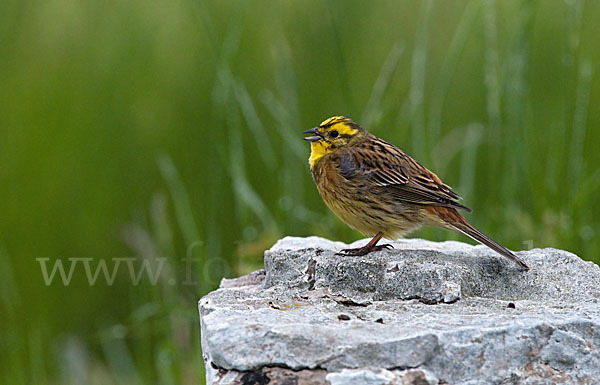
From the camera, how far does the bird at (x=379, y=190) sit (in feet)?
11.8

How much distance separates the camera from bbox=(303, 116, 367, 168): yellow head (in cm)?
388

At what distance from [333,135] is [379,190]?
1.16ft

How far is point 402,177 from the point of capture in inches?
145

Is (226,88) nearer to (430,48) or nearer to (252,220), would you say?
(252,220)

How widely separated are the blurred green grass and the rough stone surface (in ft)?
4.18

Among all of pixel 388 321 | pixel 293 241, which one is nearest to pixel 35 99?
pixel 293 241

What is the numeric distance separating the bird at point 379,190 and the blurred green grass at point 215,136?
1.96 feet

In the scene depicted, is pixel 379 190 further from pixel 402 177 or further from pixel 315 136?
pixel 315 136

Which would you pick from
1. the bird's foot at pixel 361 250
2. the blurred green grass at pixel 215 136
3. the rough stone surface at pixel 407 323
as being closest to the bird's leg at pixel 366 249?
the bird's foot at pixel 361 250

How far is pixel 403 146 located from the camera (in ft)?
16.4

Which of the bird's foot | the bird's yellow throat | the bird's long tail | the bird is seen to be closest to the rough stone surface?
the bird's foot

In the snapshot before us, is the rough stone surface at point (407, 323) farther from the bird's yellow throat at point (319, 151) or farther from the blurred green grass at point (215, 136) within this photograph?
the blurred green grass at point (215, 136)

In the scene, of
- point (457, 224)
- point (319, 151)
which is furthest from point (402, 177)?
point (319, 151)

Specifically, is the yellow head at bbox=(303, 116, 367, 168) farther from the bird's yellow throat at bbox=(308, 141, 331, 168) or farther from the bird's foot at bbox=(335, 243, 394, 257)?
the bird's foot at bbox=(335, 243, 394, 257)
